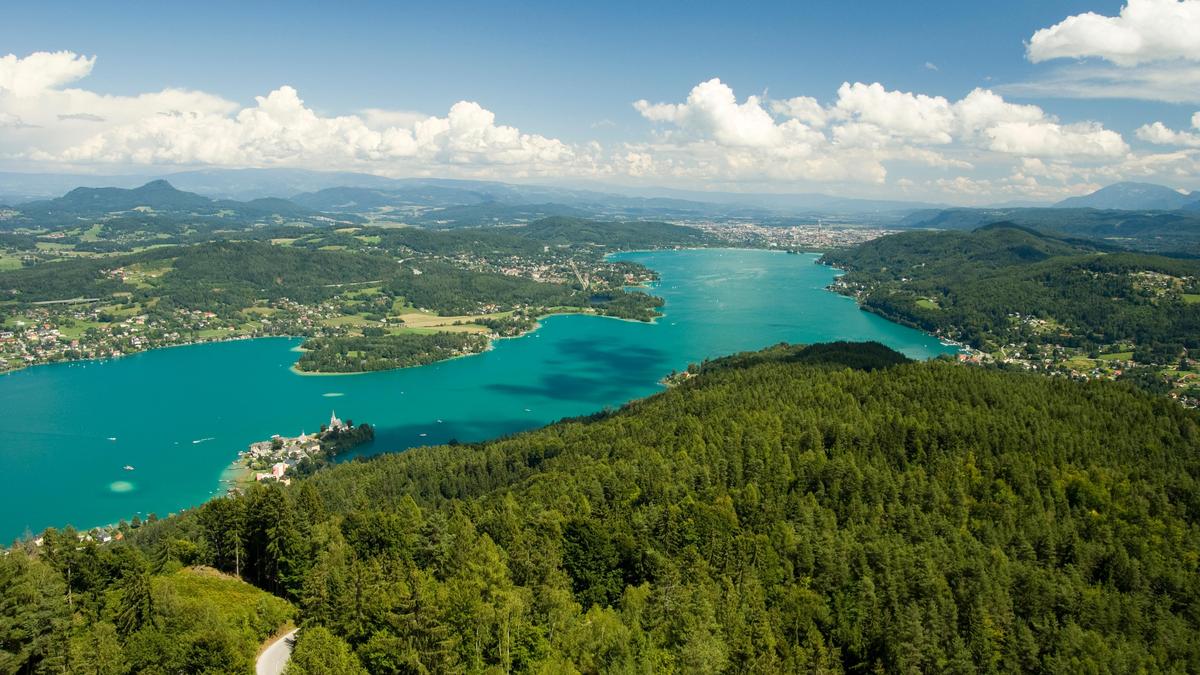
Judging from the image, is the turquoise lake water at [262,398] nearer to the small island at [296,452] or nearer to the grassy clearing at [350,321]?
the small island at [296,452]

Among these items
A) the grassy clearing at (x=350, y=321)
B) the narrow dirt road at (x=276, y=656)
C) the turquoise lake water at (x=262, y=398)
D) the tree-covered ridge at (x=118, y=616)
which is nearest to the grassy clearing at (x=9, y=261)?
the turquoise lake water at (x=262, y=398)

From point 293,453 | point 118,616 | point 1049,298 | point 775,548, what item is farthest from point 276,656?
point 1049,298

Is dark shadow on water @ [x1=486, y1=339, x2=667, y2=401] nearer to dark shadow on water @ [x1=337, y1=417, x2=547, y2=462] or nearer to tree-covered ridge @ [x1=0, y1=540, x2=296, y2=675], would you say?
dark shadow on water @ [x1=337, y1=417, x2=547, y2=462]

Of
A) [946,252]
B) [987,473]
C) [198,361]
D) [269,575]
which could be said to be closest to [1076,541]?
[987,473]

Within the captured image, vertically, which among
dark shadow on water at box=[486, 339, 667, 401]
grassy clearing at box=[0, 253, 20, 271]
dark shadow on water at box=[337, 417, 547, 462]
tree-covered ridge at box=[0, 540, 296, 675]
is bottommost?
dark shadow on water at box=[337, 417, 547, 462]

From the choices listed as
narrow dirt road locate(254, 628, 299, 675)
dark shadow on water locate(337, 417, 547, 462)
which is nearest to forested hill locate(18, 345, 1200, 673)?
narrow dirt road locate(254, 628, 299, 675)

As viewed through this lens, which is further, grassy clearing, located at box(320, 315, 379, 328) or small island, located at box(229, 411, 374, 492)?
grassy clearing, located at box(320, 315, 379, 328)

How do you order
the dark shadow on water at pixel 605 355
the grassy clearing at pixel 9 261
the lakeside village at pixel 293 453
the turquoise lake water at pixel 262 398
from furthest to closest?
the grassy clearing at pixel 9 261, the dark shadow on water at pixel 605 355, the turquoise lake water at pixel 262 398, the lakeside village at pixel 293 453

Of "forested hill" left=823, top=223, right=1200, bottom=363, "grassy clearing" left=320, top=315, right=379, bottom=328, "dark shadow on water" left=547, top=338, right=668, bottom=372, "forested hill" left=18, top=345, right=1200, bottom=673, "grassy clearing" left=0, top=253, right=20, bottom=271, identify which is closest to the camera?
"forested hill" left=18, top=345, right=1200, bottom=673
